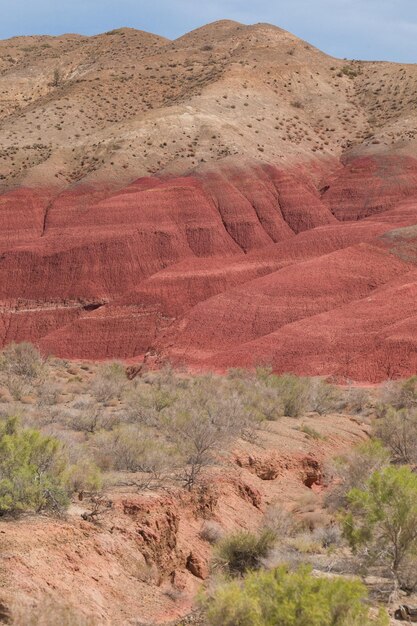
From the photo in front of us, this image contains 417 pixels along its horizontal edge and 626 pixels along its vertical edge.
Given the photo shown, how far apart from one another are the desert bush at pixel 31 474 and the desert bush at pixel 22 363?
20.1 m

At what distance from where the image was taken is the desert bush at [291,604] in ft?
26.5

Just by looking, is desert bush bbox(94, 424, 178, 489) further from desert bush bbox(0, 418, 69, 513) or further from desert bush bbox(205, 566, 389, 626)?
desert bush bbox(205, 566, 389, 626)

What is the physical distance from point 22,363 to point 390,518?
28.1 metres

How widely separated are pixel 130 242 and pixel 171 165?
11.1m

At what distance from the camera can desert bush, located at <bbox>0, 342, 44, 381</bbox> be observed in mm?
35969

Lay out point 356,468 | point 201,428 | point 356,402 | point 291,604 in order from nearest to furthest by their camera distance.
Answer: point 291,604 → point 356,468 → point 201,428 → point 356,402

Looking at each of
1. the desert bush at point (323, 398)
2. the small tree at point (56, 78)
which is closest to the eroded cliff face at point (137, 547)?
the desert bush at point (323, 398)

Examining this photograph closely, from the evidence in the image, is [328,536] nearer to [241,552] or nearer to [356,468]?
[241,552]

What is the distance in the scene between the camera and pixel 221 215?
238 feet

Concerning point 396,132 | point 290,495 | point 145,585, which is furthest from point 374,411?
point 396,132

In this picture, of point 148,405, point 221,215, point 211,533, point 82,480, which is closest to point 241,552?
point 211,533

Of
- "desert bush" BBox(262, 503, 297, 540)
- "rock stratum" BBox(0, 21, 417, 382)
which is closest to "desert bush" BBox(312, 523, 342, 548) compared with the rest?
"desert bush" BBox(262, 503, 297, 540)

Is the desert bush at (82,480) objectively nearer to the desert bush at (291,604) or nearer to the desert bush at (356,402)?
the desert bush at (291,604)

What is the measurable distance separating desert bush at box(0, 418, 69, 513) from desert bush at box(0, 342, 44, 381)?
65.8 ft
